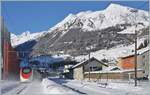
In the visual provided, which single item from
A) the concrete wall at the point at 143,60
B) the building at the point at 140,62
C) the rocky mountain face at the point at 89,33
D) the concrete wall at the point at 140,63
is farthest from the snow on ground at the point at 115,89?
the concrete wall at the point at 143,60

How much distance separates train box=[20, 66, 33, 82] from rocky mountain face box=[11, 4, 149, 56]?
1137cm

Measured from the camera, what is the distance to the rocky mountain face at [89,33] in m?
32.6

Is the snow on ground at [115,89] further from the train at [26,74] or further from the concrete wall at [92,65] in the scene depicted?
the train at [26,74]

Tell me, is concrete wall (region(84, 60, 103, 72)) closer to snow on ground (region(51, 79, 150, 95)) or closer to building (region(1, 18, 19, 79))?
snow on ground (region(51, 79, 150, 95))

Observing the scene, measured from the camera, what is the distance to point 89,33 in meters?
40.8

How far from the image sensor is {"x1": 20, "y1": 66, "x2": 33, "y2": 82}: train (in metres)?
53.3

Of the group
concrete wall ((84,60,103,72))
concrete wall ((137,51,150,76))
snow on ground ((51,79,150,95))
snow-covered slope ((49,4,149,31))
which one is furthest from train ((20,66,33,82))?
concrete wall ((137,51,150,76))

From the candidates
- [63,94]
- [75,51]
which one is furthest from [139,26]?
[63,94]

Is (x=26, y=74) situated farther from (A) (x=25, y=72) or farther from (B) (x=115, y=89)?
(B) (x=115, y=89)

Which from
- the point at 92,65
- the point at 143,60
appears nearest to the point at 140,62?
the point at 143,60

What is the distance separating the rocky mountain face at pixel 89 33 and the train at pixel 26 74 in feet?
37.3

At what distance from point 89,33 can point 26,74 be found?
58.2 feet

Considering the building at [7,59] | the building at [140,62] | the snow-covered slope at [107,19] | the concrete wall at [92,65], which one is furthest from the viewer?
Answer: the building at [140,62]

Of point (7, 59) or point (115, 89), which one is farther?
point (7, 59)
